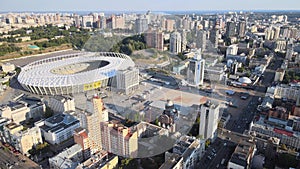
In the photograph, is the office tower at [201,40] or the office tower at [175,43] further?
the office tower at [201,40]

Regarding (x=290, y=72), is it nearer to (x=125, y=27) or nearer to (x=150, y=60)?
(x=150, y=60)

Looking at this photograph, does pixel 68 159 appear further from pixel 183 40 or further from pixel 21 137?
pixel 183 40

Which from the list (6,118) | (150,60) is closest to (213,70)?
(150,60)

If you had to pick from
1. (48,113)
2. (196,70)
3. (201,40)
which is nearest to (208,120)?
(196,70)

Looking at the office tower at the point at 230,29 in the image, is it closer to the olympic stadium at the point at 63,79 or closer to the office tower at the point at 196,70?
the office tower at the point at 196,70

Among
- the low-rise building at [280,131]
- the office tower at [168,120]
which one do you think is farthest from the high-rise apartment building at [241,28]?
the office tower at [168,120]

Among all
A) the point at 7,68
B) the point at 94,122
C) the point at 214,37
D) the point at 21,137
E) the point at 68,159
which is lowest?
the point at 68,159
